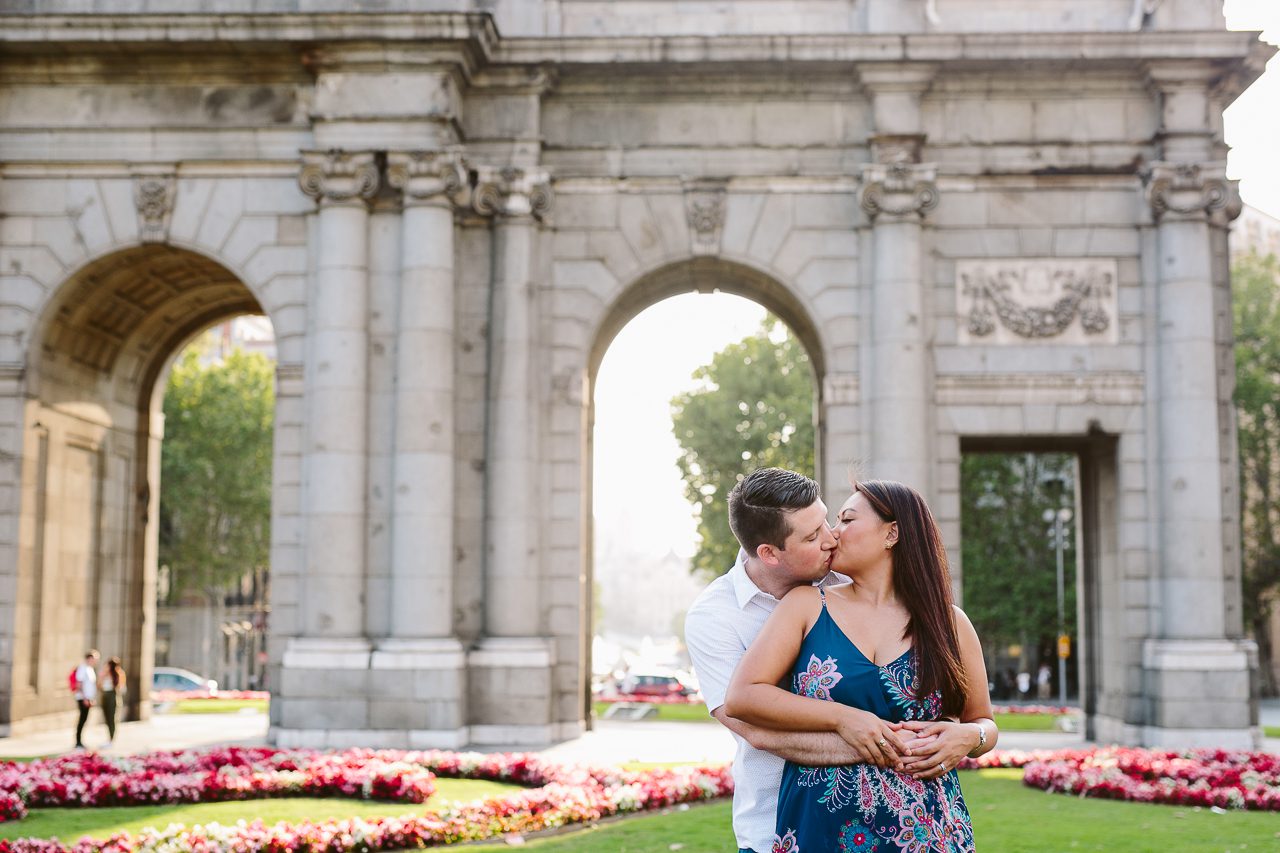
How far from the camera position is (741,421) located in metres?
52.6

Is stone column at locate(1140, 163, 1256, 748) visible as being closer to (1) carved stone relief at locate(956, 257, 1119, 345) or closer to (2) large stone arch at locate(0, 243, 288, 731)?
(1) carved stone relief at locate(956, 257, 1119, 345)

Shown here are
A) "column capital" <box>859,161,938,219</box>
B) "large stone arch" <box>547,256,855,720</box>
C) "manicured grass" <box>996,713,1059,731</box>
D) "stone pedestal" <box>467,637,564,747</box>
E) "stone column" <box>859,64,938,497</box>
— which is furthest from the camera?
"manicured grass" <box>996,713,1059,731</box>

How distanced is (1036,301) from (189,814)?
15.3m

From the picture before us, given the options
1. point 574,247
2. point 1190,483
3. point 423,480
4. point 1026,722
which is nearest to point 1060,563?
point 1026,722

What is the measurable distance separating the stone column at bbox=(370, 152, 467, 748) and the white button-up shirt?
1672cm

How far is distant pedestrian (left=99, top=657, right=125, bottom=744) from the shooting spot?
77.6 ft

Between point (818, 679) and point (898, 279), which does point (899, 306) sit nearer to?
point (898, 279)

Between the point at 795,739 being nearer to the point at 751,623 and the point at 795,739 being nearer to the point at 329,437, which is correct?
the point at 751,623

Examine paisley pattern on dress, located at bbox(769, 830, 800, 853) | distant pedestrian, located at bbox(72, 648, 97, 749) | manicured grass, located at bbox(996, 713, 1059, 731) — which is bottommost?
manicured grass, located at bbox(996, 713, 1059, 731)

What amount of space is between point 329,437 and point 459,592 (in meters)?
3.19

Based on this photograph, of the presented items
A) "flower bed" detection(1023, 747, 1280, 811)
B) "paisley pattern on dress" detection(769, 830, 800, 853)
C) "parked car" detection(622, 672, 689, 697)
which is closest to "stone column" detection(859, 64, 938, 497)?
"flower bed" detection(1023, 747, 1280, 811)

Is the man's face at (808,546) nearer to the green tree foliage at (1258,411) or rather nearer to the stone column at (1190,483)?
the stone column at (1190,483)

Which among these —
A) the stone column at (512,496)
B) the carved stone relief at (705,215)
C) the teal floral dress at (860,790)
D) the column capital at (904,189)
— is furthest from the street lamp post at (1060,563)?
the teal floral dress at (860,790)

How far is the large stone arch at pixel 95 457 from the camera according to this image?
23703 millimetres
